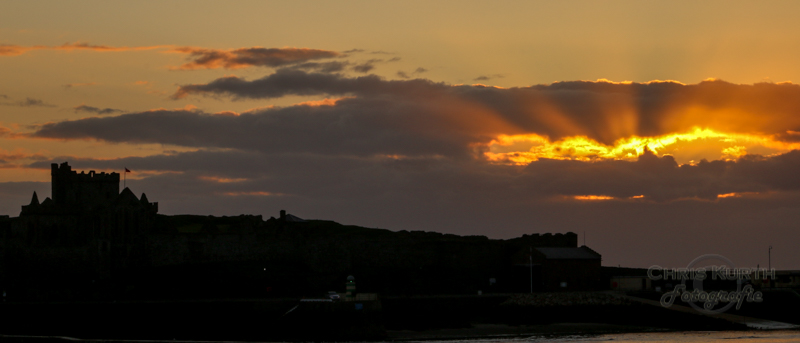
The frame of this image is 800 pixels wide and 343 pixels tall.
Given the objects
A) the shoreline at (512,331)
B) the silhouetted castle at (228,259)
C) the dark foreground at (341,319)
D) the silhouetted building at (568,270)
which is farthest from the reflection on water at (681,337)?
the silhouetted castle at (228,259)

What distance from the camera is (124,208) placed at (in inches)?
3147

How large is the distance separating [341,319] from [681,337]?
71.7ft

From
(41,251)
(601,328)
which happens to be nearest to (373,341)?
(601,328)

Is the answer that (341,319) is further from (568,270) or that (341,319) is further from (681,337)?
(568,270)

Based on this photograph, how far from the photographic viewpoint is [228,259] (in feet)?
269

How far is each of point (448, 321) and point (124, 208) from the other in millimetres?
29790

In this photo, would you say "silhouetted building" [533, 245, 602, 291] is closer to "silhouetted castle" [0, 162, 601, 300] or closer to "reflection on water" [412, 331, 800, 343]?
"silhouetted castle" [0, 162, 601, 300]

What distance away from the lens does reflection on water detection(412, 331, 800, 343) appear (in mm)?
59928

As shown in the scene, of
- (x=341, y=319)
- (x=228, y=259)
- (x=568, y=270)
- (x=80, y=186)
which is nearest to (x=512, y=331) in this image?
(x=341, y=319)

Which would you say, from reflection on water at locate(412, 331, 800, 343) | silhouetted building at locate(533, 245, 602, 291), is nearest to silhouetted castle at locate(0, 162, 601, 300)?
silhouetted building at locate(533, 245, 602, 291)

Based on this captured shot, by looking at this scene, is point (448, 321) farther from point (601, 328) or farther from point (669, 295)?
point (669, 295)

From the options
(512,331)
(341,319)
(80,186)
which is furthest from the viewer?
(80,186)

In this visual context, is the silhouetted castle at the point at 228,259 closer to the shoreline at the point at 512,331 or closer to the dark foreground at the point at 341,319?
the dark foreground at the point at 341,319

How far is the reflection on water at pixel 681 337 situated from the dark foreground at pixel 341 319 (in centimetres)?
169
